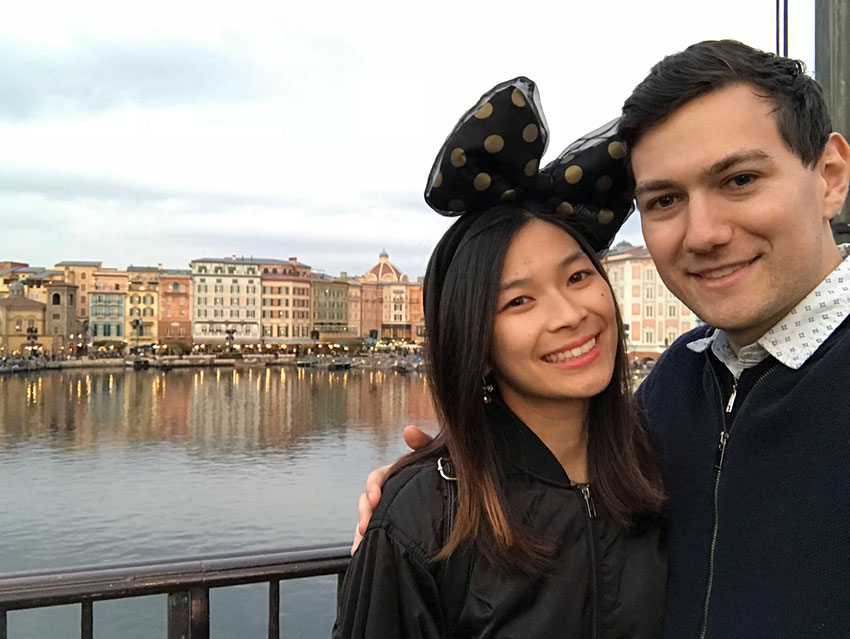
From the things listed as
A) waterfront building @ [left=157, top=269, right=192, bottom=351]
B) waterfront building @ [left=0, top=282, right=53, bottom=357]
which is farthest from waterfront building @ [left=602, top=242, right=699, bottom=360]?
waterfront building @ [left=0, top=282, right=53, bottom=357]

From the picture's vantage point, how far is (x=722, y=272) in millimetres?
1123

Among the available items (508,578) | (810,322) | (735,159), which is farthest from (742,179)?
(508,578)

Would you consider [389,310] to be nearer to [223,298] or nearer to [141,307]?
[223,298]

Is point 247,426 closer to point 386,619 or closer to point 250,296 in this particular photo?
point 386,619

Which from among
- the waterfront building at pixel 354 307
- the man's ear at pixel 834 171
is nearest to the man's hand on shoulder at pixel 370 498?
the man's ear at pixel 834 171

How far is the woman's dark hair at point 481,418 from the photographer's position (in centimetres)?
119

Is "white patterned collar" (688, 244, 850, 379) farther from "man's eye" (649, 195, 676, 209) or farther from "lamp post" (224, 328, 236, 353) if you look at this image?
"lamp post" (224, 328, 236, 353)

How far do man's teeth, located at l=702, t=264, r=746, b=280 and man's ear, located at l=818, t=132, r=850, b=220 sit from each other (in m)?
0.18

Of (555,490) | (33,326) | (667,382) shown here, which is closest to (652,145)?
(667,382)

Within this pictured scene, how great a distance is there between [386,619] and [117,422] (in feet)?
93.2

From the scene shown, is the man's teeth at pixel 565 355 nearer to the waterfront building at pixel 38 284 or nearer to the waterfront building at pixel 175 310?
the waterfront building at pixel 175 310

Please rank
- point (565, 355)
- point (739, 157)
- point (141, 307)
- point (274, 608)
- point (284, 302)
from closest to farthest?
point (739, 157) < point (565, 355) < point (274, 608) < point (141, 307) < point (284, 302)

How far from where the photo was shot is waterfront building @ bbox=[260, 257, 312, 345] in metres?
59.9

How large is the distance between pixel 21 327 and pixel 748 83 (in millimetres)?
61830
